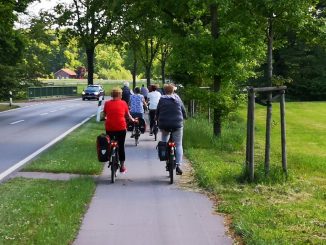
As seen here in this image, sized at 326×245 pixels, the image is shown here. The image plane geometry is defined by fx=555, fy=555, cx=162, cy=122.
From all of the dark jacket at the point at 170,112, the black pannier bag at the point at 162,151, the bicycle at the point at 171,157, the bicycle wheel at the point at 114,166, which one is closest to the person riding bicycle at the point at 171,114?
the dark jacket at the point at 170,112

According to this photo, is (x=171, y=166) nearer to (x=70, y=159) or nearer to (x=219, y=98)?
(x=70, y=159)

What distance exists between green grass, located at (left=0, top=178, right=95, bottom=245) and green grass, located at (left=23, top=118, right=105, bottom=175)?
121cm

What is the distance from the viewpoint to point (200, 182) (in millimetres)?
9883

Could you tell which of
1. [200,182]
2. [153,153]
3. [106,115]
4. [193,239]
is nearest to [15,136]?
[153,153]

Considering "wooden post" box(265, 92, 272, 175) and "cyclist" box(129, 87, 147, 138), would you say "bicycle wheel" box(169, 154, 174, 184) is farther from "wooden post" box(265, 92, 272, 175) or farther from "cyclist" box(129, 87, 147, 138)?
"cyclist" box(129, 87, 147, 138)

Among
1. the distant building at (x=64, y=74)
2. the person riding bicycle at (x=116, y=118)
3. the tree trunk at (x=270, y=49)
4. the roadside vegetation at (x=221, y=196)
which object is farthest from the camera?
the distant building at (x=64, y=74)

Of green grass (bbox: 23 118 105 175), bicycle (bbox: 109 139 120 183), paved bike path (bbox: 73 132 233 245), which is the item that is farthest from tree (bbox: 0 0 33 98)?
paved bike path (bbox: 73 132 233 245)

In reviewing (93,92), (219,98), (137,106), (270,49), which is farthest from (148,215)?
(93,92)

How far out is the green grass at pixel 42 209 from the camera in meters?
6.32

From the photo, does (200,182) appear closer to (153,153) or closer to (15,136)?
(153,153)

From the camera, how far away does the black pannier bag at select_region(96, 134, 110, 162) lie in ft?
33.8

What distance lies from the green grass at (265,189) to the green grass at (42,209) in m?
2.03

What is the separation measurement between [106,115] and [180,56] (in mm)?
6140

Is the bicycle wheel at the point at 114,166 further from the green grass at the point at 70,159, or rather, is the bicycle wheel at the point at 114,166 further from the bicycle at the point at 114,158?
the green grass at the point at 70,159
